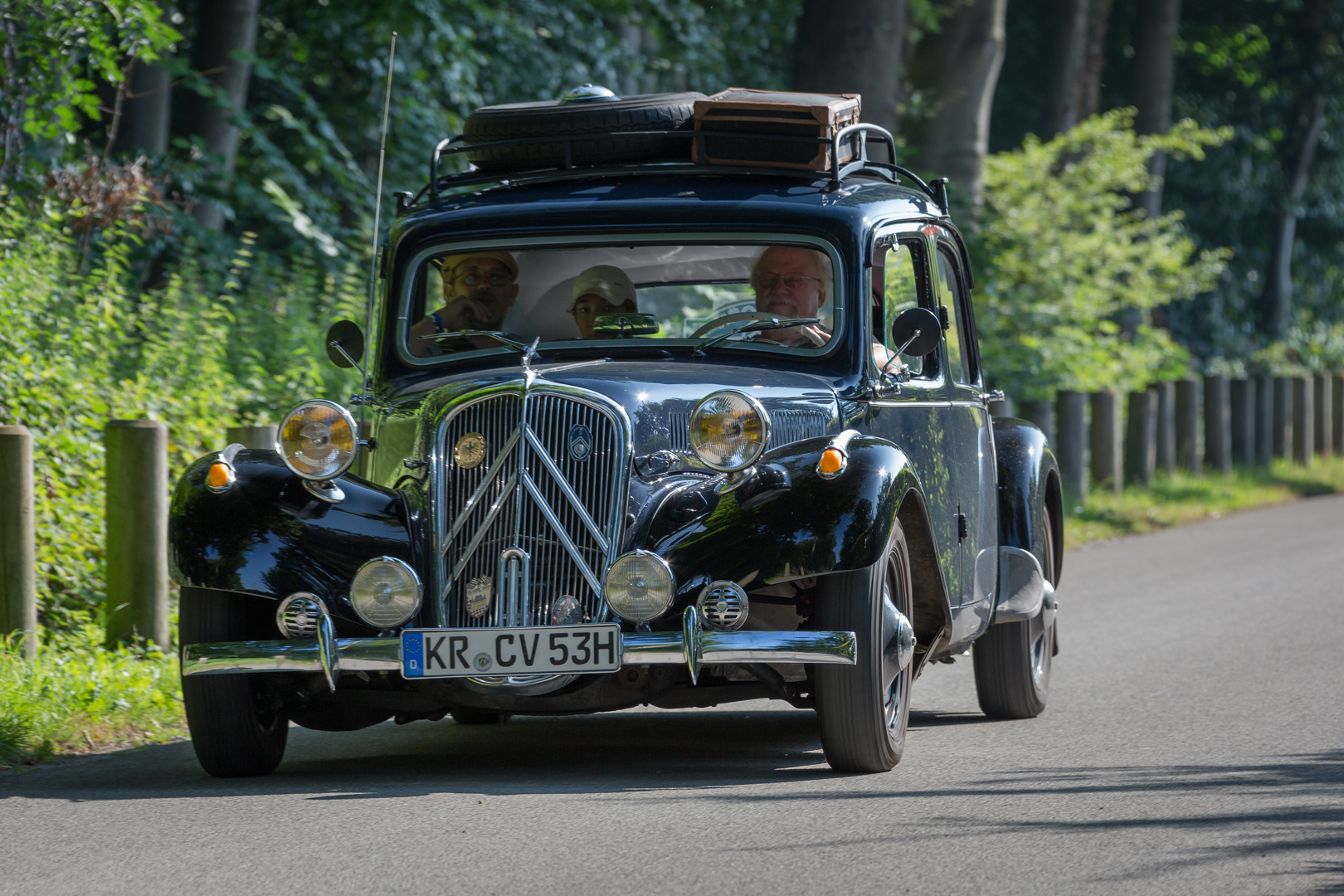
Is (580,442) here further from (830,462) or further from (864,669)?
(864,669)

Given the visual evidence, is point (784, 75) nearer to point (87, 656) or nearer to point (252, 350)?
point (252, 350)

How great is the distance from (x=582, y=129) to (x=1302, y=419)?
665 inches

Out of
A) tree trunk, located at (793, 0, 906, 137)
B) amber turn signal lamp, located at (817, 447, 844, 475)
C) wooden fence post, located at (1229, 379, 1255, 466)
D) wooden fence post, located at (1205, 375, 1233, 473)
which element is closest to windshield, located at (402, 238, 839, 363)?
amber turn signal lamp, located at (817, 447, 844, 475)

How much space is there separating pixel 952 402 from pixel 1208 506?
35.5 feet

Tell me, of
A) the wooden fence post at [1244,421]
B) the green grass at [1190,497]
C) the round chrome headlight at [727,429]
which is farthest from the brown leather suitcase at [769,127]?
the wooden fence post at [1244,421]

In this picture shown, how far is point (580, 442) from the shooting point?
5672 millimetres

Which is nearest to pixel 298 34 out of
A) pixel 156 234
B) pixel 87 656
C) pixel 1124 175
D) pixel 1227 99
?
pixel 156 234

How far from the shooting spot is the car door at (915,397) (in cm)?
646

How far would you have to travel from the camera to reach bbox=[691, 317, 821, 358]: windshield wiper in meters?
6.49

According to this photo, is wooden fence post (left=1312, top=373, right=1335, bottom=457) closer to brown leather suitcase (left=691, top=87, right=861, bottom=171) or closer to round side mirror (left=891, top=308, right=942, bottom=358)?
brown leather suitcase (left=691, top=87, right=861, bottom=171)

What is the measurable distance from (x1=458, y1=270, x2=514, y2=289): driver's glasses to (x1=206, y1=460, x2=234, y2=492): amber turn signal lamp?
4.39 feet

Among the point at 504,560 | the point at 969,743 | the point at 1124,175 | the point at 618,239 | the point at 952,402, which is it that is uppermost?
the point at 1124,175

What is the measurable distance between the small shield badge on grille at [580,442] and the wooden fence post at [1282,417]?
17.4 meters

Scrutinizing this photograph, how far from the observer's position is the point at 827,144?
6836 millimetres
